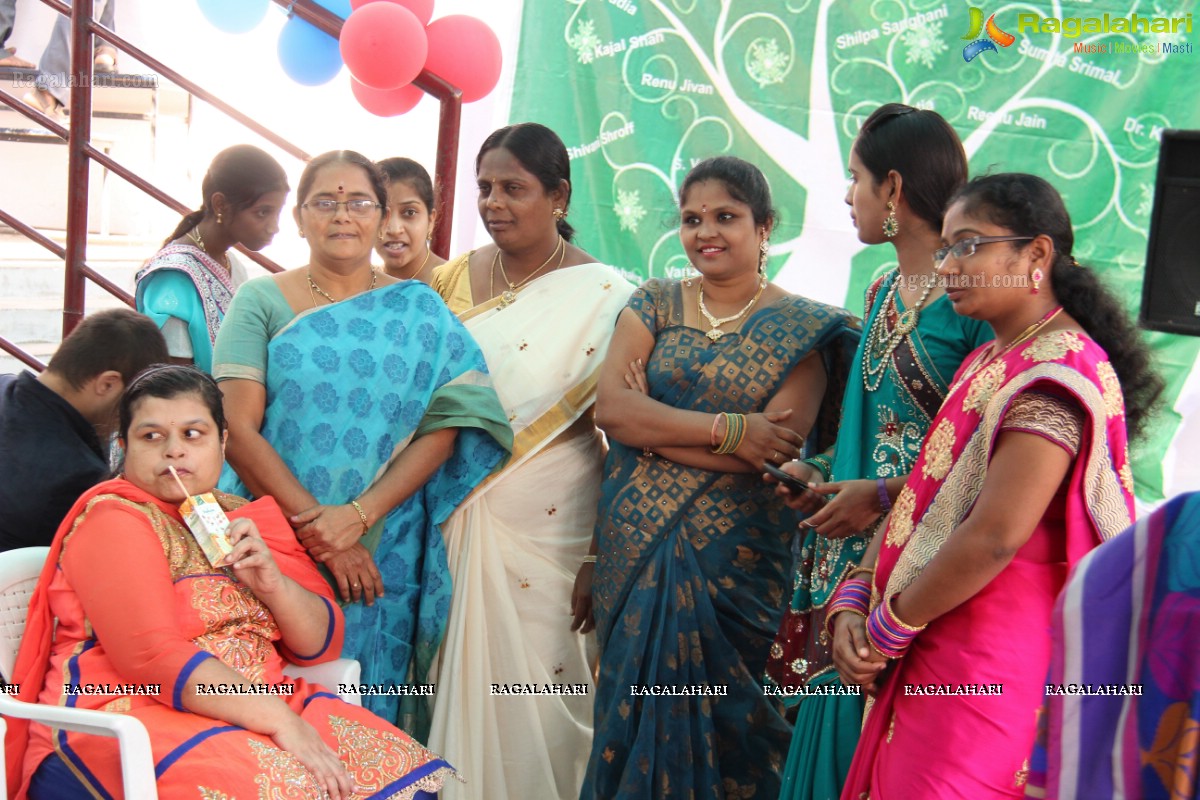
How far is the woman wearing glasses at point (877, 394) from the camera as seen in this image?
226 cm

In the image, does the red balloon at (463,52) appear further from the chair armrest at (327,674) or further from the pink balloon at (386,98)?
the chair armrest at (327,674)

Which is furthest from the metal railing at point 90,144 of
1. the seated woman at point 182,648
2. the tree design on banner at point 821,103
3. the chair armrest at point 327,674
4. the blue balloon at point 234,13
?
the chair armrest at point 327,674

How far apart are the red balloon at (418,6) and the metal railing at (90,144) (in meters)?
0.19

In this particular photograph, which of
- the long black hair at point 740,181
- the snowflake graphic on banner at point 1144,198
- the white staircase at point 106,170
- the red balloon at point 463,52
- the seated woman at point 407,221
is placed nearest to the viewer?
the long black hair at point 740,181

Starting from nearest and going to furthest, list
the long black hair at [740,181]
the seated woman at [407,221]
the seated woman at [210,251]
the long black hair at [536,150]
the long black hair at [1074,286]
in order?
1. the long black hair at [1074,286]
2. the long black hair at [740,181]
3. the long black hair at [536,150]
4. the seated woman at [210,251]
5. the seated woman at [407,221]

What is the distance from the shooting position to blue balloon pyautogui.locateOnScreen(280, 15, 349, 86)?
3.93 meters

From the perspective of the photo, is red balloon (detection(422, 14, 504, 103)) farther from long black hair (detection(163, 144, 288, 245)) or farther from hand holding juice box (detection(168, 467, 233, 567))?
hand holding juice box (detection(168, 467, 233, 567))

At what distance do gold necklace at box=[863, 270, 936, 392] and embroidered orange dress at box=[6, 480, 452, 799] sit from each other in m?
1.20

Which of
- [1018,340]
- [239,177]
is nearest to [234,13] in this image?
[239,177]

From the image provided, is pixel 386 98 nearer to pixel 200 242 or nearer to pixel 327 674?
pixel 200 242

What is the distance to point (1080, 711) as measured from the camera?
110 centimetres

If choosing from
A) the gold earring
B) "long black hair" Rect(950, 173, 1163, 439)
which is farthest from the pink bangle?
the gold earring

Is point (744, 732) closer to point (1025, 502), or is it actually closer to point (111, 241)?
point (1025, 502)

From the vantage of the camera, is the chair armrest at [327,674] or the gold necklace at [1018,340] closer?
the gold necklace at [1018,340]
